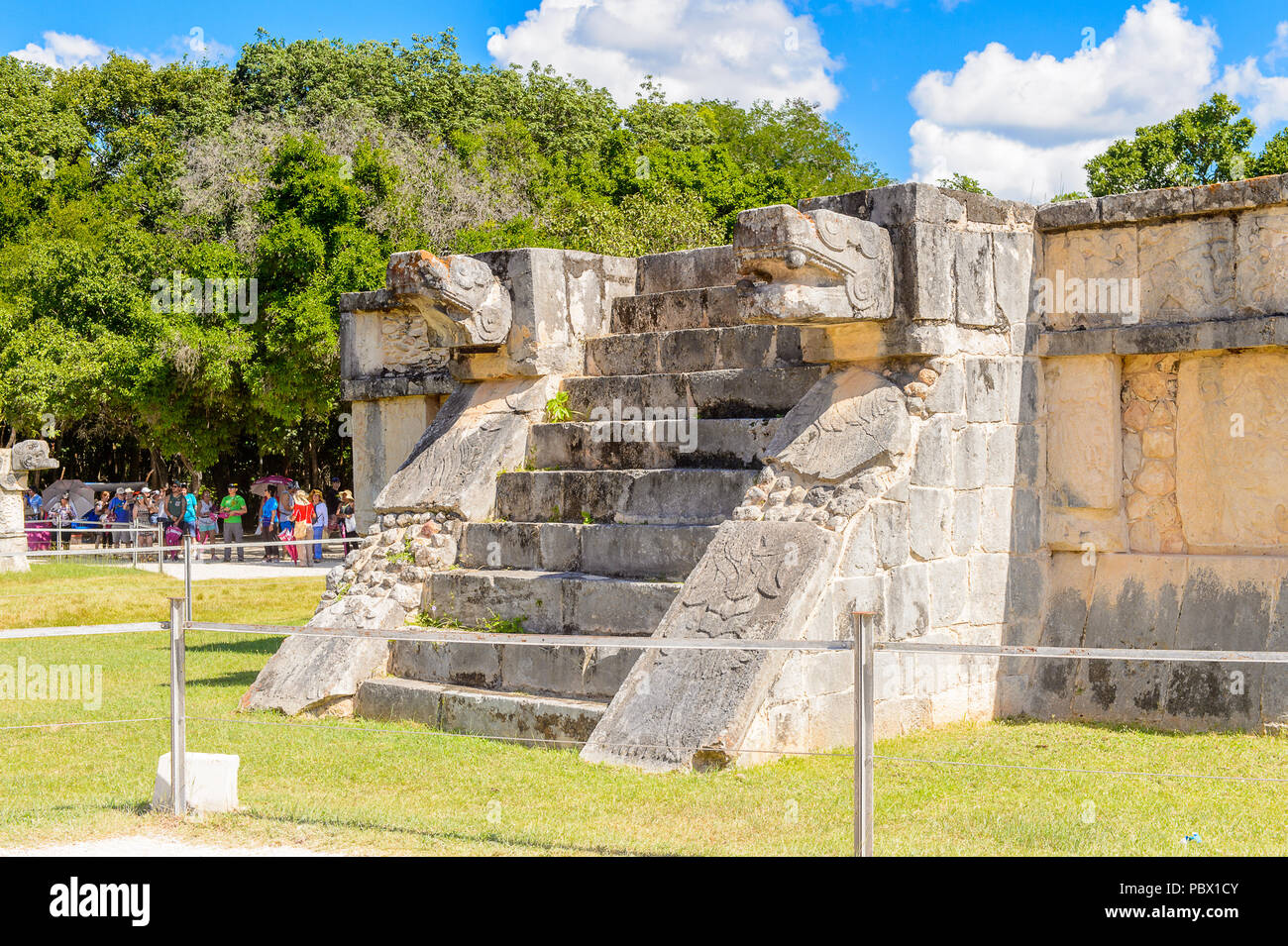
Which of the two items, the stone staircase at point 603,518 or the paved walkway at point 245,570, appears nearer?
the stone staircase at point 603,518

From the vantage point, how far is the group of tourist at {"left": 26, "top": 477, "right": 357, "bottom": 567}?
22000 mm

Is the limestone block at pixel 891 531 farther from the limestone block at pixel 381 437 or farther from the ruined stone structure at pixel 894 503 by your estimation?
the limestone block at pixel 381 437

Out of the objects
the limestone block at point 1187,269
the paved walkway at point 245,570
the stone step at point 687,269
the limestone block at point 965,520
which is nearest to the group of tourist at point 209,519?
the paved walkway at point 245,570

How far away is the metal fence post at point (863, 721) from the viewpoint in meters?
4.18

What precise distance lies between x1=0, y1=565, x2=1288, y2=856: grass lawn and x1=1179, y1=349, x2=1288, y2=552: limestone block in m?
A: 1.08

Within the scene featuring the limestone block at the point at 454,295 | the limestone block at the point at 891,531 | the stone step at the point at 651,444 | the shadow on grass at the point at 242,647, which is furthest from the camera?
the shadow on grass at the point at 242,647

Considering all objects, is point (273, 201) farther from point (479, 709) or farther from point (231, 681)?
point (479, 709)

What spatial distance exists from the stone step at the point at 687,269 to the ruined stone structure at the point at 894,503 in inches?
22.8

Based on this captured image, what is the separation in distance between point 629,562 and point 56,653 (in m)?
5.80

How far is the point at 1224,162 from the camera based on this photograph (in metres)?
28.2

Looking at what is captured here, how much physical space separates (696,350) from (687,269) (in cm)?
83

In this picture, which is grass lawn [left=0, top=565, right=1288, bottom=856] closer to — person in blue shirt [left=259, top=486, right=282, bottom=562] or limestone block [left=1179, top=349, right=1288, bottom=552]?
limestone block [left=1179, top=349, right=1288, bottom=552]
